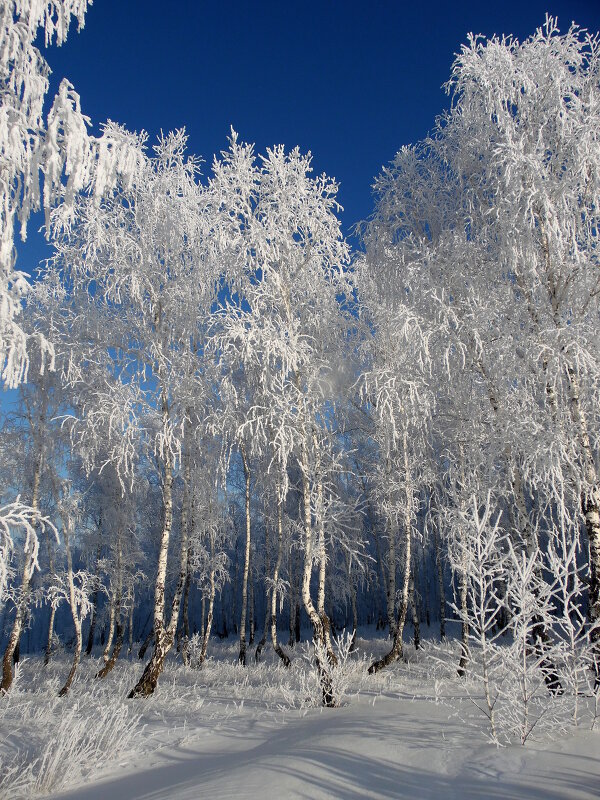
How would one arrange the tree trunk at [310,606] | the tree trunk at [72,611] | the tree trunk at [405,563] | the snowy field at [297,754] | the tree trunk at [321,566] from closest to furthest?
1. the snowy field at [297,754]
2. the tree trunk at [310,606]
3. the tree trunk at [321,566]
4. the tree trunk at [72,611]
5. the tree trunk at [405,563]

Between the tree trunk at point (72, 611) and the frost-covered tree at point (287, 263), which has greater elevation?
the frost-covered tree at point (287, 263)

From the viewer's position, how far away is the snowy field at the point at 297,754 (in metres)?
3.59

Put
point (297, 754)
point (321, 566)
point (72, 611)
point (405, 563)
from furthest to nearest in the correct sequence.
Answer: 1. point (405, 563)
2. point (72, 611)
3. point (321, 566)
4. point (297, 754)

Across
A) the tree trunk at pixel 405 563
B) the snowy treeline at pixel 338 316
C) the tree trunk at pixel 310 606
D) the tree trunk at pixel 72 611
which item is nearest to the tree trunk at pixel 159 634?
the snowy treeline at pixel 338 316

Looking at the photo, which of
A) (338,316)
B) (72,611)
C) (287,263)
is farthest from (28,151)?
(72,611)

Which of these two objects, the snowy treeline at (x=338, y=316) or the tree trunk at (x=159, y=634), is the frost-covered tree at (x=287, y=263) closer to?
the snowy treeline at (x=338, y=316)

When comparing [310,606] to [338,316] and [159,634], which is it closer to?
[159,634]

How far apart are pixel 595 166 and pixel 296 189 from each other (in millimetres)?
4770

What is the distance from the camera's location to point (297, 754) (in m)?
4.42

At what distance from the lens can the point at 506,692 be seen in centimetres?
427

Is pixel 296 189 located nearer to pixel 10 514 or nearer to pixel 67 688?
pixel 10 514

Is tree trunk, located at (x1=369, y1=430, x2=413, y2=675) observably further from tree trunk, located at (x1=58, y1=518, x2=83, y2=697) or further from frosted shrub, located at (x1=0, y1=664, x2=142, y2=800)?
frosted shrub, located at (x1=0, y1=664, x2=142, y2=800)

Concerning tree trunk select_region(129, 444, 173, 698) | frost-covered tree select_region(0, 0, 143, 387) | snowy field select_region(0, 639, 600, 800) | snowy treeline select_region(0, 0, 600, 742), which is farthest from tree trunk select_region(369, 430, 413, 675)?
frost-covered tree select_region(0, 0, 143, 387)

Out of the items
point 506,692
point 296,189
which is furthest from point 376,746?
point 296,189
